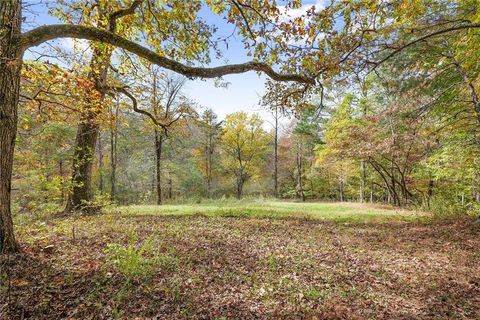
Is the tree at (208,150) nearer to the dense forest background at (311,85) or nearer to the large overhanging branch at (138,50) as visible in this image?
the dense forest background at (311,85)

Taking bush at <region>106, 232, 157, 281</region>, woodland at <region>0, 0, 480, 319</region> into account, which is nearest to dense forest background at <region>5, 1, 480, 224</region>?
woodland at <region>0, 0, 480, 319</region>

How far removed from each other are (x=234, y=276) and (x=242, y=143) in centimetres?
2357

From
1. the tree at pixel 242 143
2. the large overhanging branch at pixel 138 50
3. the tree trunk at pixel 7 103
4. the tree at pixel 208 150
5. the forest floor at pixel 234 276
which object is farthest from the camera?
the tree at pixel 208 150

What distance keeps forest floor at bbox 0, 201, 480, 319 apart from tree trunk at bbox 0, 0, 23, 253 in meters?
0.18

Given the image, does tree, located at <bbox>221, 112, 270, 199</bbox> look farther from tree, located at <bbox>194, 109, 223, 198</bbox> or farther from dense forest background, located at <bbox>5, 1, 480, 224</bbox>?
dense forest background, located at <bbox>5, 1, 480, 224</bbox>

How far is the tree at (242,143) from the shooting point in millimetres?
26734

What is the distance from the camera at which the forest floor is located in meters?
2.85

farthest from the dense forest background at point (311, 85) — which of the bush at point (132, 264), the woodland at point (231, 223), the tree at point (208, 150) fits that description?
the tree at point (208, 150)

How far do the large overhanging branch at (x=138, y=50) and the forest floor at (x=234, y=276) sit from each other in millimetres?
2645

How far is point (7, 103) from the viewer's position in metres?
3.40


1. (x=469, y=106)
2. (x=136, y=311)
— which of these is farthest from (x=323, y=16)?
(x=469, y=106)

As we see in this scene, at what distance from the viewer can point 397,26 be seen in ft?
16.6

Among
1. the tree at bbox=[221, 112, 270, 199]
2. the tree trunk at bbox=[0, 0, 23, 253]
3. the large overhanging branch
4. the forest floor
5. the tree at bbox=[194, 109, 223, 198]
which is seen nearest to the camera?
the forest floor

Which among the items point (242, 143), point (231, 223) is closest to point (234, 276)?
point (231, 223)
